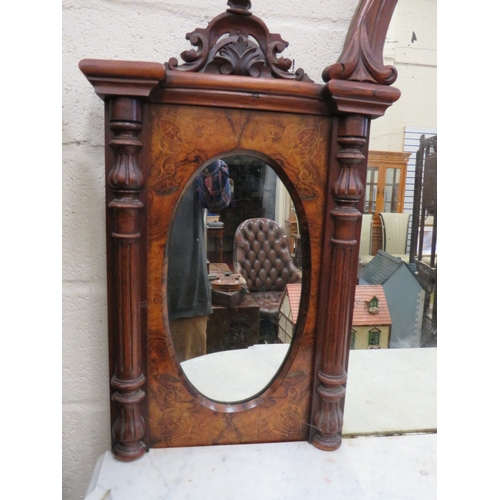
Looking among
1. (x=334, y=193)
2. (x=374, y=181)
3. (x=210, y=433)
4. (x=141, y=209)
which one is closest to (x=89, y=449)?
(x=210, y=433)

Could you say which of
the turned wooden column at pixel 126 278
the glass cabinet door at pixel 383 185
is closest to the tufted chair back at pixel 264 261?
the turned wooden column at pixel 126 278

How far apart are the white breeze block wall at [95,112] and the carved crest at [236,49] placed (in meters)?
0.08

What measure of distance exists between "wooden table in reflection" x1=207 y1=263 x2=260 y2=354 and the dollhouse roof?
261 mm

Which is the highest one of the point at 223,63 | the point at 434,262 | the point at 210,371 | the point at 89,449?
the point at 223,63

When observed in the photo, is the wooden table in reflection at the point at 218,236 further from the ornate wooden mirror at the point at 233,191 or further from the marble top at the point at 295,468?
the marble top at the point at 295,468

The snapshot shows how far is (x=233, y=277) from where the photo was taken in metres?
0.56

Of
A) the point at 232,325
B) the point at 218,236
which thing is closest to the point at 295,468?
the point at 232,325

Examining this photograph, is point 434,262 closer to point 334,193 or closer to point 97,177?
point 334,193

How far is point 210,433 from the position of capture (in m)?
0.54

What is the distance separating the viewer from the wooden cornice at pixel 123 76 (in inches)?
16.6

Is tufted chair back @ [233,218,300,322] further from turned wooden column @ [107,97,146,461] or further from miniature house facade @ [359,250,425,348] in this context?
miniature house facade @ [359,250,425,348]

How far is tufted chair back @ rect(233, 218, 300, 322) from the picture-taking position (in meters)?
0.54

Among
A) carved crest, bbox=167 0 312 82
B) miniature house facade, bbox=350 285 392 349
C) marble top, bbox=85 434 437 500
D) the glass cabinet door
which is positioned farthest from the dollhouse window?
carved crest, bbox=167 0 312 82

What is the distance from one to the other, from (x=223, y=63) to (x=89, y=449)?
593 millimetres
